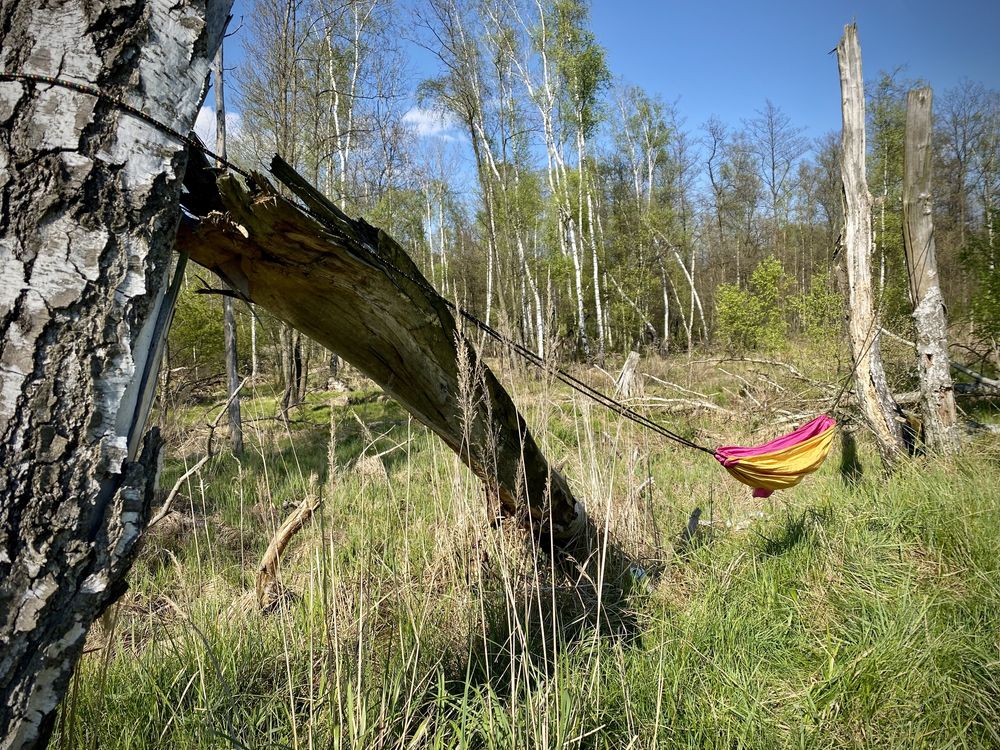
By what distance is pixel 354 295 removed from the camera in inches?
60.2

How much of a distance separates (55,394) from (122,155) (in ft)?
1.30

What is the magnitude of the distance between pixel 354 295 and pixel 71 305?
752 millimetres

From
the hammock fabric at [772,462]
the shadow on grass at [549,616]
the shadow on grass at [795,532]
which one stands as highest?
the hammock fabric at [772,462]

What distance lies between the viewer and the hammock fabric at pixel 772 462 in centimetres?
268

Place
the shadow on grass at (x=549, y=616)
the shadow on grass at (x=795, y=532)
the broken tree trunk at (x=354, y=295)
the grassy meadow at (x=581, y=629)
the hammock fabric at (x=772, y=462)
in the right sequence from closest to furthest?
1. the broken tree trunk at (x=354, y=295)
2. the grassy meadow at (x=581, y=629)
3. the shadow on grass at (x=549, y=616)
4. the hammock fabric at (x=772, y=462)
5. the shadow on grass at (x=795, y=532)

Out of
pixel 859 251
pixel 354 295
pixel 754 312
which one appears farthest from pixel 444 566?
pixel 754 312

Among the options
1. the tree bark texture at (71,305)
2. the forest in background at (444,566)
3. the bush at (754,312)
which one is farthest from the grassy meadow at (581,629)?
the bush at (754,312)

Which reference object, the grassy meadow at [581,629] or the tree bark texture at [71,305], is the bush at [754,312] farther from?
the tree bark texture at [71,305]

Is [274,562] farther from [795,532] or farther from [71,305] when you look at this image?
[795,532]

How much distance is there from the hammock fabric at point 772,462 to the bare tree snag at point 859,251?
6.31 ft

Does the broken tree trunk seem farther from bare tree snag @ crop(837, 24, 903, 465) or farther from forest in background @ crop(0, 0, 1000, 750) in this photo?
bare tree snag @ crop(837, 24, 903, 465)

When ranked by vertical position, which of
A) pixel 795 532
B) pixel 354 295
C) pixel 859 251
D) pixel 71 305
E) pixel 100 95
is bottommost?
pixel 795 532

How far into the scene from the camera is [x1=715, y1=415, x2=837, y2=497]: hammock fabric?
268 centimetres

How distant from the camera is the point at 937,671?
186cm
